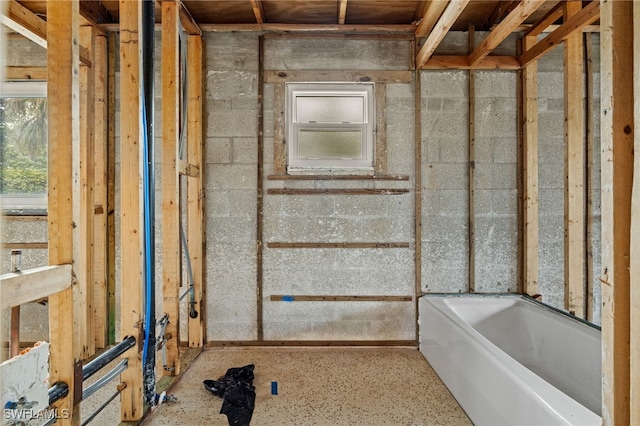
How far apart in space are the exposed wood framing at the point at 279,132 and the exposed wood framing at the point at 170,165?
79 centimetres

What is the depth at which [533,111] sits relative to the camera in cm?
260

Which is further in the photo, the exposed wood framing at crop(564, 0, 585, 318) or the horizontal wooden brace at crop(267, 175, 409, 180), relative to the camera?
the horizontal wooden brace at crop(267, 175, 409, 180)

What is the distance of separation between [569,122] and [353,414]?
2519 millimetres

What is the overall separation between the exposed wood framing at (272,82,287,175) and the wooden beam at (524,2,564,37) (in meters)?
1.98

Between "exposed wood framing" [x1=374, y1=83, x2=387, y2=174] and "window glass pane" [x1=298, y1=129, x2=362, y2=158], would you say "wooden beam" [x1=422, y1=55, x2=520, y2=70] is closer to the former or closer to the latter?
"exposed wood framing" [x1=374, y1=83, x2=387, y2=174]

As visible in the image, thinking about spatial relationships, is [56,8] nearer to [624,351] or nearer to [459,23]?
[624,351]

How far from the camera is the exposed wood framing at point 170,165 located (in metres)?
2.03

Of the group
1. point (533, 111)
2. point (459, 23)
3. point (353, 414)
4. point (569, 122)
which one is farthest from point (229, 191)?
point (569, 122)

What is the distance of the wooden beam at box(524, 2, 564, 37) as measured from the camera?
2346 mm

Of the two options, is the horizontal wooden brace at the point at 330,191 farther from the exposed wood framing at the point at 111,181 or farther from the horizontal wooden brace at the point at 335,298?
the exposed wood framing at the point at 111,181

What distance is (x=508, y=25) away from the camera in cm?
201

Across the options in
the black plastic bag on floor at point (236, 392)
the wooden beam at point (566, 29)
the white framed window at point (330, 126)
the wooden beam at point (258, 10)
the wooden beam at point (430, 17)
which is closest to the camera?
the black plastic bag on floor at point (236, 392)

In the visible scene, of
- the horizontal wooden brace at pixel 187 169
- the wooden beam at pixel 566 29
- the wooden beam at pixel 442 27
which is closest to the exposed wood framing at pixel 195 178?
the horizontal wooden brace at pixel 187 169

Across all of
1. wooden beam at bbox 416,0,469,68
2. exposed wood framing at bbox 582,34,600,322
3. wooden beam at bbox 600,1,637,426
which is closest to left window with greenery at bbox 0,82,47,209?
wooden beam at bbox 416,0,469,68
